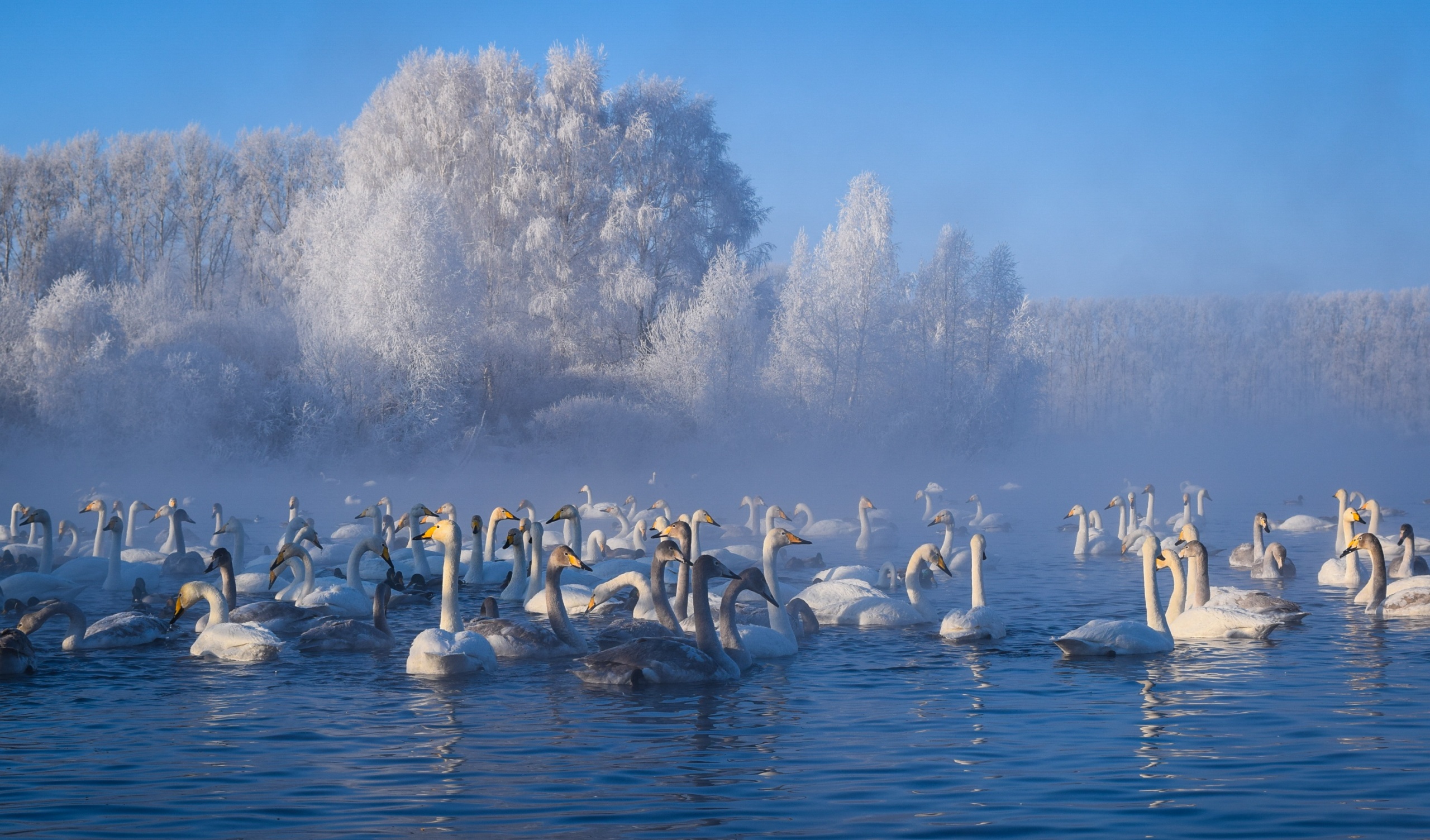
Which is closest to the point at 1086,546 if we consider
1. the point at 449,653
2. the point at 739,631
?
the point at 739,631

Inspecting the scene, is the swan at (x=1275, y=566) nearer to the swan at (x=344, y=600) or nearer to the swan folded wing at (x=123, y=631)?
the swan at (x=344, y=600)

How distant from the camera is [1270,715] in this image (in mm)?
8625

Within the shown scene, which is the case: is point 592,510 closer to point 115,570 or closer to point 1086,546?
point 1086,546

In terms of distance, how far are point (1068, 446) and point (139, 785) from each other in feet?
217

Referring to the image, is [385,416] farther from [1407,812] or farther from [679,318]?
[1407,812]

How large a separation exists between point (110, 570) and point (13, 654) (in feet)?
20.8

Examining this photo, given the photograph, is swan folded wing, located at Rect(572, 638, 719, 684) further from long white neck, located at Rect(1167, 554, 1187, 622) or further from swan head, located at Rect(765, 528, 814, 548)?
long white neck, located at Rect(1167, 554, 1187, 622)

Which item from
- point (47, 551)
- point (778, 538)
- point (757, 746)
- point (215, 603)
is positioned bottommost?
point (757, 746)

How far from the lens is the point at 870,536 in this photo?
2244 centimetres

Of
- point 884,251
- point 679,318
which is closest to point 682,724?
point 679,318

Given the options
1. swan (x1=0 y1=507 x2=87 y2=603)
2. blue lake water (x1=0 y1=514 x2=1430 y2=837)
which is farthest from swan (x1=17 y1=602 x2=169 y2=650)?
swan (x1=0 y1=507 x2=87 y2=603)

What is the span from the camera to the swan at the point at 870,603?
1290 cm

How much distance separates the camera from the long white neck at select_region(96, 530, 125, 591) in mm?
15844

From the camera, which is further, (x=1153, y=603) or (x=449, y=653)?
(x=1153, y=603)
